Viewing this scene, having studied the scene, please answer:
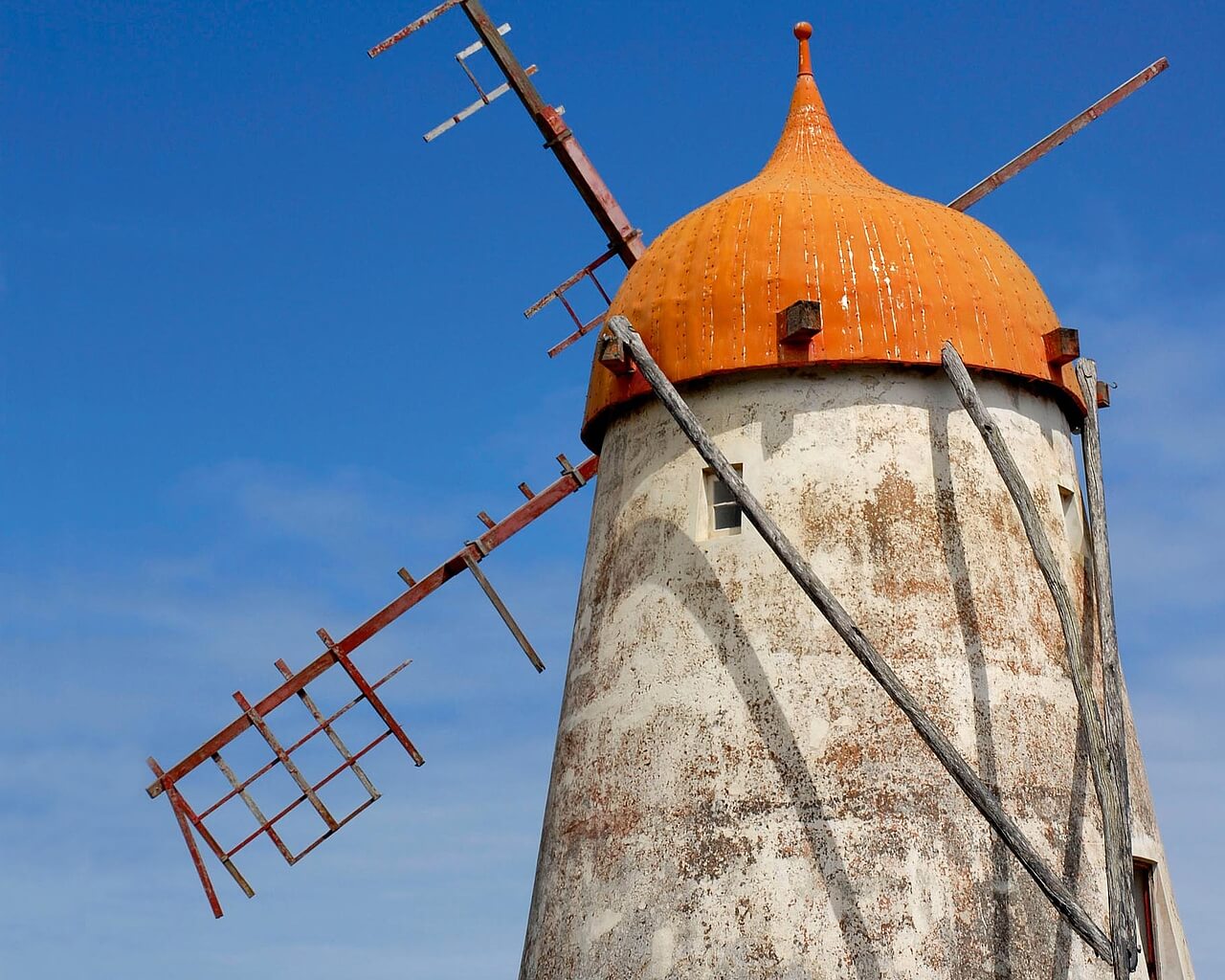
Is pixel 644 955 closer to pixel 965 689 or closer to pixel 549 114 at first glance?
pixel 965 689

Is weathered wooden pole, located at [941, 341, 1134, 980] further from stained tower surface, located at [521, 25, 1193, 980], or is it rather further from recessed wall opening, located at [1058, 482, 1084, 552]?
recessed wall opening, located at [1058, 482, 1084, 552]

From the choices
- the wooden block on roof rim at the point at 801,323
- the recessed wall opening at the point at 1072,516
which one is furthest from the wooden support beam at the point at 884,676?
the recessed wall opening at the point at 1072,516

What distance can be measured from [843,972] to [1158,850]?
2.97m

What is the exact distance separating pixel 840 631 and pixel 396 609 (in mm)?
6314

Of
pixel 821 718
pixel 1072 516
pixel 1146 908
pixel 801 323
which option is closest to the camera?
pixel 821 718

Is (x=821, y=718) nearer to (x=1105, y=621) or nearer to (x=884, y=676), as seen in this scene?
(x=884, y=676)

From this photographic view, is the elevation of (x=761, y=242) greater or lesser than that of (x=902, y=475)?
greater

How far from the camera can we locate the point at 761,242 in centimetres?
1342

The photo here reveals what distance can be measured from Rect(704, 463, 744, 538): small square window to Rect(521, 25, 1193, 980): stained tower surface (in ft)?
0.06

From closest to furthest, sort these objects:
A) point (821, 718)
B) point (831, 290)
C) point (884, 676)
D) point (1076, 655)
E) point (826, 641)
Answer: point (884, 676)
point (1076, 655)
point (821, 718)
point (826, 641)
point (831, 290)

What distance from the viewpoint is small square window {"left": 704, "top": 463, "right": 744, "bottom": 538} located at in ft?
42.4

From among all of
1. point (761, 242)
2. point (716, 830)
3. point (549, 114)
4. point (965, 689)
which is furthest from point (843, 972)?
point (549, 114)

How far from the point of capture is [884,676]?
11.6 m

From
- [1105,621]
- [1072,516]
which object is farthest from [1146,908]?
[1072,516]
